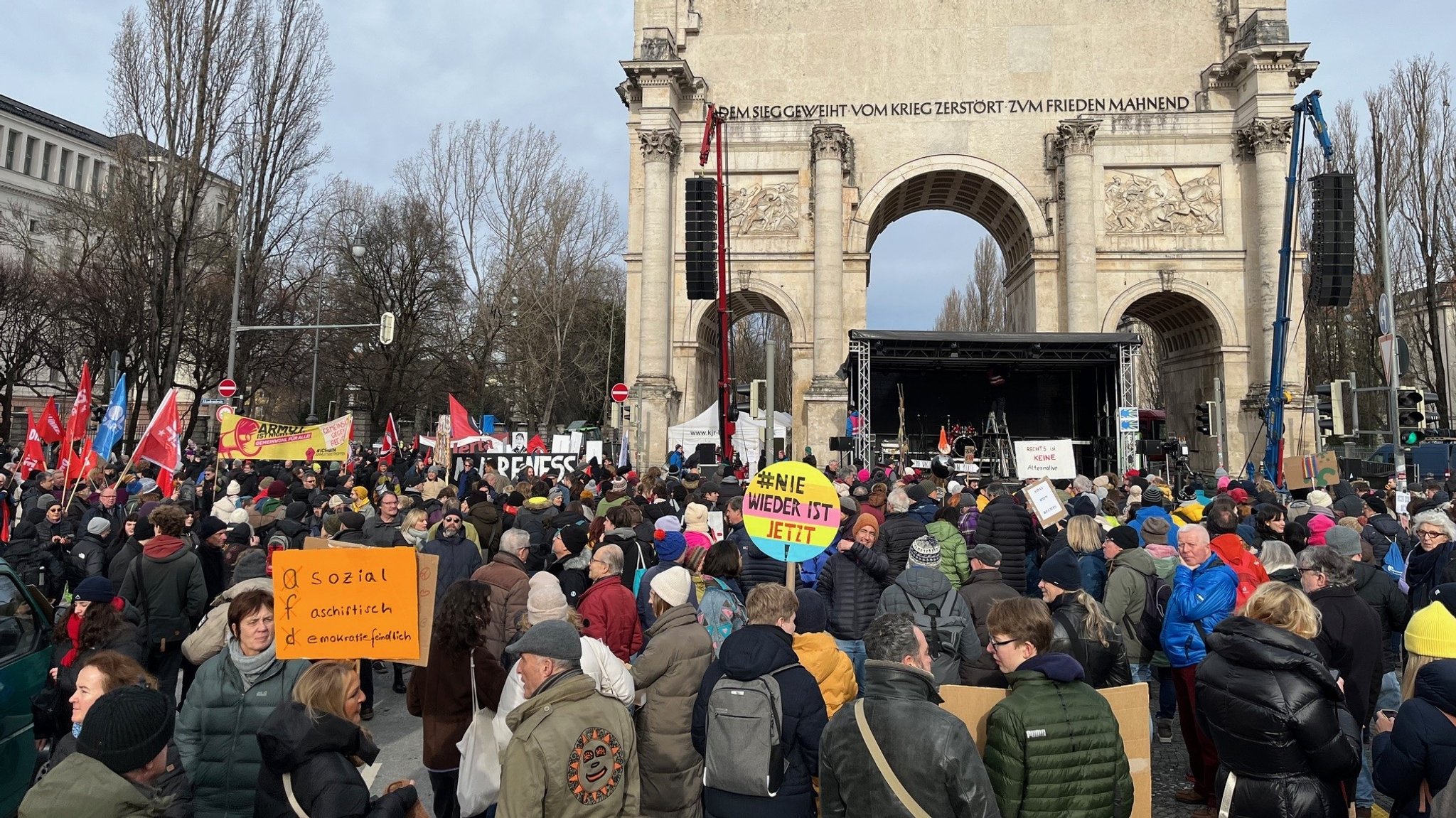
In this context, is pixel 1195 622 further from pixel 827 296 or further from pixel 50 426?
pixel 827 296

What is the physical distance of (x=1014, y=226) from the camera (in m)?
36.8

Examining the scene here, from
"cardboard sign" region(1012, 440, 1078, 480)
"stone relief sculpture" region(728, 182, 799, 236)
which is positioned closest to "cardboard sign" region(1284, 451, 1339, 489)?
"cardboard sign" region(1012, 440, 1078, 480)

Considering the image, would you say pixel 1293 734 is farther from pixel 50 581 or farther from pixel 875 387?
pixel 875 387

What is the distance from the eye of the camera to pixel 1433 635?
386cm

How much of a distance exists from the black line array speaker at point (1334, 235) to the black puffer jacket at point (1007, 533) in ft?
56.9

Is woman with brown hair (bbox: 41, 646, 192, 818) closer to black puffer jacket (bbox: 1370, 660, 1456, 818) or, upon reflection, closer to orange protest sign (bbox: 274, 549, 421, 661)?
orange protest sign (bbox: 274, 549, 421, 661)

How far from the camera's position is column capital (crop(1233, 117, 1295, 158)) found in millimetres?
31969

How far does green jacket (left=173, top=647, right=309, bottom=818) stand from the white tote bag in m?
0.89

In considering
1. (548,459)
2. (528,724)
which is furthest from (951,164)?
(528,724)

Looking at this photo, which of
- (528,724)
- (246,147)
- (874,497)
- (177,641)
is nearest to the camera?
(528,724)

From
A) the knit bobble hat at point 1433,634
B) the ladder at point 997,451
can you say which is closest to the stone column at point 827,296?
the ladder at point 997,451

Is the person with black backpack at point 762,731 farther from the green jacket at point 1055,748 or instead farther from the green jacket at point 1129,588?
the green jacket at point 1129,588

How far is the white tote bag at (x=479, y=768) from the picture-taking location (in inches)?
167

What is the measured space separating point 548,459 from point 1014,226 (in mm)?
23390
